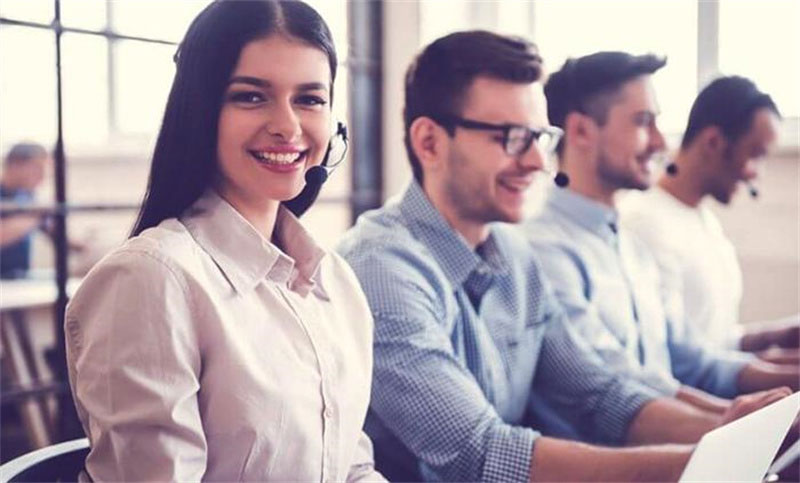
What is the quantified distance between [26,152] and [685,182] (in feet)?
9.25

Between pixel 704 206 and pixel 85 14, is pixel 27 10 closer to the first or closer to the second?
pixel 85 14

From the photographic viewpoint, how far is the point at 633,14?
2121 mm

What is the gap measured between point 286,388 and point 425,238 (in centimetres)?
54

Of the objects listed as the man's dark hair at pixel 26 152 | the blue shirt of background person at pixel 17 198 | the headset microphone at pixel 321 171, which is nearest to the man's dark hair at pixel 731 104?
the headset microphone at pixel 321 171

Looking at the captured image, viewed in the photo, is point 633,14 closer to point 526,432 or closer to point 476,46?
point 476,46

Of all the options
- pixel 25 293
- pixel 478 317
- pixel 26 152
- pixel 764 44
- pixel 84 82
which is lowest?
pixel 25 293

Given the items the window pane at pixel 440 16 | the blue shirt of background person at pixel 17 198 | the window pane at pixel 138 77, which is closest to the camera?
the window pane at pixel 138 77

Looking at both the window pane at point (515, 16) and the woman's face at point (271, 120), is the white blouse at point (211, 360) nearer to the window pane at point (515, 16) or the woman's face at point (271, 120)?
the woman's face at point (271, 120)

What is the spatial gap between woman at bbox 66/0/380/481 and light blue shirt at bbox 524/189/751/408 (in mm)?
773

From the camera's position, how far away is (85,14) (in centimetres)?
172

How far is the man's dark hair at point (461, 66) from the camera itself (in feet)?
4.83

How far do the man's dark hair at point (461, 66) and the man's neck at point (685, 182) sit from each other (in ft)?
2.98

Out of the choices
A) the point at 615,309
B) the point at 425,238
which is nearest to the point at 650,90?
the point at 615,309

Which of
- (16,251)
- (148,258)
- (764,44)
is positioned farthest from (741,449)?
(16,251)
